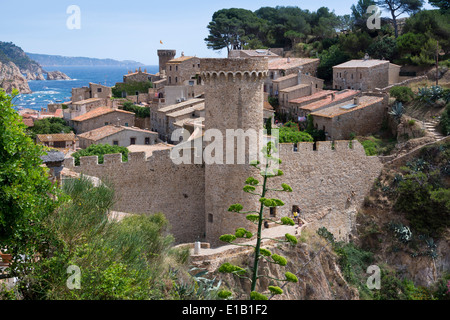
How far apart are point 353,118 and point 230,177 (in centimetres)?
1186

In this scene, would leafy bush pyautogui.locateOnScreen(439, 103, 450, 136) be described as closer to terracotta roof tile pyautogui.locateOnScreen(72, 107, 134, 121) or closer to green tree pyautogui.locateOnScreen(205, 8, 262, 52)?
terracotta roof tile pyautogui.locateOnScreen(72, 107, 134, 121)

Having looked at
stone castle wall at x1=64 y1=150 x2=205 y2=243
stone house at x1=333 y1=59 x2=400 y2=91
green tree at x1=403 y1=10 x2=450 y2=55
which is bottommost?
stone castle wall at x1=64 y1=150 x2=205 y2=243

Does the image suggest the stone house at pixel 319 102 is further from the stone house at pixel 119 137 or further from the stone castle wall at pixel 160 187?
the stone castle wall at pixel 160 187

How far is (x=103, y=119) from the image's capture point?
38469mm

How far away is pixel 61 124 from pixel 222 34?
2467 cm

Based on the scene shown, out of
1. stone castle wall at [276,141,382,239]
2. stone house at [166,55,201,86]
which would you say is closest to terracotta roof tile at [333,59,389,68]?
stone house at [166,55,201,86]

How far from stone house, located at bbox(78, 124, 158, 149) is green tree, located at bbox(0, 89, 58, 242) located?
2065 centimetres

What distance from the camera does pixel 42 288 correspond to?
10969 mm

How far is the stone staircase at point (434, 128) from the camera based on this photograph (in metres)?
26.1

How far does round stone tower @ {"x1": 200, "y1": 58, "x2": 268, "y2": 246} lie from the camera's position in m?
18.6

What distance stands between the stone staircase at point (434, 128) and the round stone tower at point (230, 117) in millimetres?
10812

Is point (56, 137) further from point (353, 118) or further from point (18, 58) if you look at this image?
point (18, 58)
